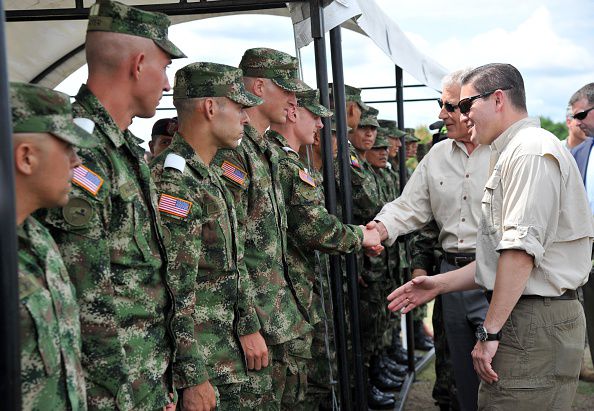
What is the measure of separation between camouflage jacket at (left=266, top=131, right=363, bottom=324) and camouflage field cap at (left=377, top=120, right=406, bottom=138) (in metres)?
3.94

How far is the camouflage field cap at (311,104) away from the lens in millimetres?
4820

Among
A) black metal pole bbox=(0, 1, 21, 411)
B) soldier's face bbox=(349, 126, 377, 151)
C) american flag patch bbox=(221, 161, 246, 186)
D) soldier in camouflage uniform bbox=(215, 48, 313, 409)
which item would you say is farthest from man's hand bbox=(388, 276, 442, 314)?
soldier's face bbox=(349, 126, 377, 151)

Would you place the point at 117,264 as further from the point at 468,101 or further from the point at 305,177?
the point at 305,177

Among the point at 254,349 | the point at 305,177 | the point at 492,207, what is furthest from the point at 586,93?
the point at 254,349

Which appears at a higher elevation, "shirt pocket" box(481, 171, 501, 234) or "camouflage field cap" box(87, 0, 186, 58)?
"camouflage field cap" box(87, 0, 186, 58)

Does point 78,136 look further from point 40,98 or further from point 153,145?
point 153,145

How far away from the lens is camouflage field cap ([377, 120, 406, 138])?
341 inches

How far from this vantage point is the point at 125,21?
2.94 m

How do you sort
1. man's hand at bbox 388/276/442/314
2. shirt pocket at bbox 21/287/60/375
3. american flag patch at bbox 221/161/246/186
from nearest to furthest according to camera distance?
shirt pocket at bbox 21/287/60/375, american flag patch at bbox 221/161/246/186, man's hand at bbox 388/276/442/314

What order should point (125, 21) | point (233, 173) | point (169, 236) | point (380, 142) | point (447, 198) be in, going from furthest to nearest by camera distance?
point (380, 142) → point (447, 198) → point (233, 173) → point (169, 236) → point (125, 21)

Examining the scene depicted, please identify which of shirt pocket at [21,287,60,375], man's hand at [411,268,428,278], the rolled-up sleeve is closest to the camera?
shirt pocket at [21,287,60,375]

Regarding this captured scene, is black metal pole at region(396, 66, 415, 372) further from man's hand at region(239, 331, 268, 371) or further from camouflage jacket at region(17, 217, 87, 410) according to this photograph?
camouflage jacket at region(17, 217, 87, 410)

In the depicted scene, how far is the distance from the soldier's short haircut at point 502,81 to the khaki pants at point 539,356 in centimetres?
90

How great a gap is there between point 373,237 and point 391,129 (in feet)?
13.0
